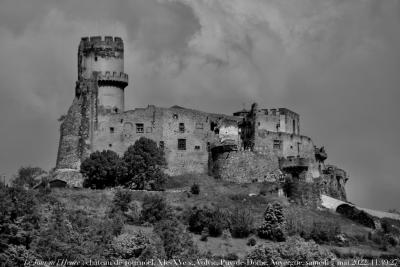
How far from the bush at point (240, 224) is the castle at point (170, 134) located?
13291 mm

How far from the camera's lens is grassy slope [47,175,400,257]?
3324 inches

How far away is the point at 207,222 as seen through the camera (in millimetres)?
86375

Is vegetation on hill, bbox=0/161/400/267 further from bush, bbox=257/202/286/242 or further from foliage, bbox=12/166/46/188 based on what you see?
foliage, bbox=12/166/46/188

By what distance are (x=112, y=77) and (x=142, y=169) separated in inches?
392

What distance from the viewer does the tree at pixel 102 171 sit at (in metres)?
96.8

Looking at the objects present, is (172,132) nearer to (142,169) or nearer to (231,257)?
(142,169)

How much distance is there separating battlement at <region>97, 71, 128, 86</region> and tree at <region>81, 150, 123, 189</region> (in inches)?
327

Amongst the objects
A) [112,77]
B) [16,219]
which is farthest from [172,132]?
[16,219]

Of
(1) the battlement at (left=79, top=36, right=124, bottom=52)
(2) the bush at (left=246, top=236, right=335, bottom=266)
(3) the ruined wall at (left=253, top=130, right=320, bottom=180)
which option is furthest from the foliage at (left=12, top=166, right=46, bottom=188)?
(2) the bush at (left=246, top=236, right=335, bottom=266)

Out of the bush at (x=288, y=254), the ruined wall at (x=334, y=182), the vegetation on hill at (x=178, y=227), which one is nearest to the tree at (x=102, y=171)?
the vegetation on hill at (x=178, y=227)

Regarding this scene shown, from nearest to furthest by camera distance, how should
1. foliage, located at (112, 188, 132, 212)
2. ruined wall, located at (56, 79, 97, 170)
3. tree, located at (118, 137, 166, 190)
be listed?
foliage, located at (112, 188, 132, 212) < tree, located at (118, 137, 166, 190) < ruined wall, located at (56, 79, 97, 170)

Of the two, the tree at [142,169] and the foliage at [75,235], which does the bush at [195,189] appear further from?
the foliage at [75,235]

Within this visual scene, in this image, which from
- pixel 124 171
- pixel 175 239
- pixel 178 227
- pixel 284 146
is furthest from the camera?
pixel 284 146

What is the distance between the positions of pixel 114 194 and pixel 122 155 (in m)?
11.0
